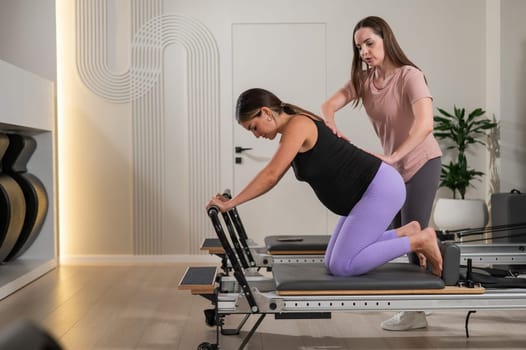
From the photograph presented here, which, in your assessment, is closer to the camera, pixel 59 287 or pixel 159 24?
pixel 59 287

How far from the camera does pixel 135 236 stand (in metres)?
5.57

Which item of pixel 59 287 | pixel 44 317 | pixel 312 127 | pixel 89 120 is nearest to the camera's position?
pixel 312 127

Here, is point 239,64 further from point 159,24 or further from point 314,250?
point 314,250

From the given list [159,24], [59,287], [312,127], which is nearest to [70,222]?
[59,287]

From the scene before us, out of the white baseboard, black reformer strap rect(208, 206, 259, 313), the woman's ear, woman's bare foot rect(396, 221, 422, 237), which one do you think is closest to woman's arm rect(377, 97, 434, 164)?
woman's bare foot rect(396, 221, 422, 237)

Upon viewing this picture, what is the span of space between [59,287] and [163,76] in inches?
75.7

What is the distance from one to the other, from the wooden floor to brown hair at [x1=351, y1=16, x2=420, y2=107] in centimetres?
105

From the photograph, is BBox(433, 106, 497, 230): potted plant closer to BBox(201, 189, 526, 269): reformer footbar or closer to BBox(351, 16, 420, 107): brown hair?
BBox(201, 189, 526, 269): reformer footbar

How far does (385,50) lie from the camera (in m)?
2.85

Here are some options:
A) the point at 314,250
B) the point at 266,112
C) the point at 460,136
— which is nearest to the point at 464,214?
the point at 460,136

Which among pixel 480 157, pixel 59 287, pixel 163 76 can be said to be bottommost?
pixel 59 287

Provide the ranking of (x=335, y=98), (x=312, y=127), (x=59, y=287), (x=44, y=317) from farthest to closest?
(x=59, y=287) → (x=44, y=317) → (x=335, y=98) → (x=312, y=127)

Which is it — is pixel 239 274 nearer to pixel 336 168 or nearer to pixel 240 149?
pixel 336 168

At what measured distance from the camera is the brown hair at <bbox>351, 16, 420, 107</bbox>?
279cm
